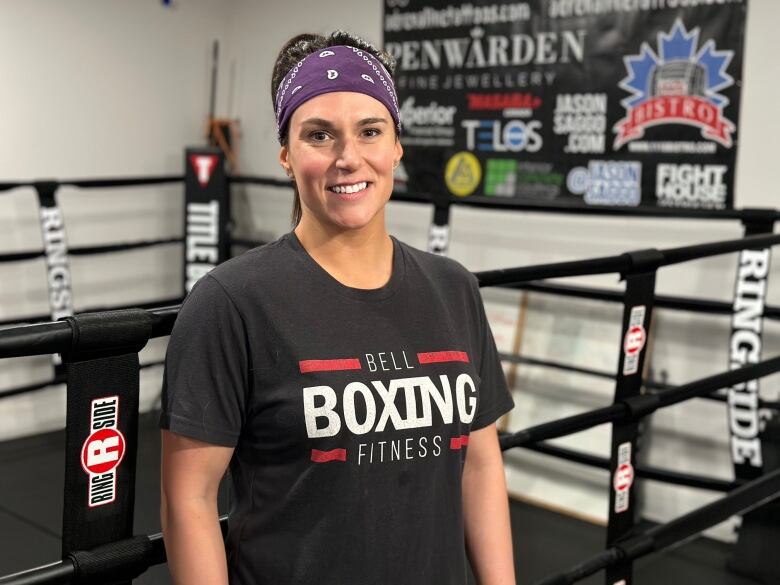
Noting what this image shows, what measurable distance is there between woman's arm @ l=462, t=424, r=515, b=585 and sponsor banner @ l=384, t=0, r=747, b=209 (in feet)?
7.92

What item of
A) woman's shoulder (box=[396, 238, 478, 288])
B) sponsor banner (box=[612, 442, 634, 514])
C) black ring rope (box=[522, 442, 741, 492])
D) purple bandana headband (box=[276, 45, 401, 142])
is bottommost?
black ring rope (box=[522, 442, 741, 492])

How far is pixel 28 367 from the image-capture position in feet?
15.1

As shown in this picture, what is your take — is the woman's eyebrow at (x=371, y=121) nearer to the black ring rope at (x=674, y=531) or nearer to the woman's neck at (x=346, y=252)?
the woman's neck at (x=346, y=252)

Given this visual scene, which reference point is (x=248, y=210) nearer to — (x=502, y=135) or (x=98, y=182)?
(x=98, y=182)

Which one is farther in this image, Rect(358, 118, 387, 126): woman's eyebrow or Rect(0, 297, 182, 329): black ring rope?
Rect(0, 297, 182, 329): black ring rope

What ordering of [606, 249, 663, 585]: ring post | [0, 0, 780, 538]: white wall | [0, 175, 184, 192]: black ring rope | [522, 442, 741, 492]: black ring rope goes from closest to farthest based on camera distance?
[606, 249, 663, 585]: ring post
[522, 442, 741, 492]: black ring rope
[0, 0, 780, 538]: white wall
[0, 175, 184, 192]: black ring rope

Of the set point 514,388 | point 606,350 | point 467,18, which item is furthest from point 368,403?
point 467,18

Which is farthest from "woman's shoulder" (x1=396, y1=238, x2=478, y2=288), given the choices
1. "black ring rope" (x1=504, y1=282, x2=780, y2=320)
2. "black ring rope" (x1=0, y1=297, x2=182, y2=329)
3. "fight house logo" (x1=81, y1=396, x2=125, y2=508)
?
"black ring rope" (x1=0, y1=297, x2=182, y2=329)

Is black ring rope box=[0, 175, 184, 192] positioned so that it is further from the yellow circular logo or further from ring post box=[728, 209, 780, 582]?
ring post box=[728, 209, 780, 582]

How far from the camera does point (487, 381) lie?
133 centimetres

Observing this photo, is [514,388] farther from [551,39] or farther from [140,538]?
[140,538]

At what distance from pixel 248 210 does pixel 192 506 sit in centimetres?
450

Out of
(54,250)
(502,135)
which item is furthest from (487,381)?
(54,250)

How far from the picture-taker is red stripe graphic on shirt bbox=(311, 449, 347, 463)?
43.5 inches
